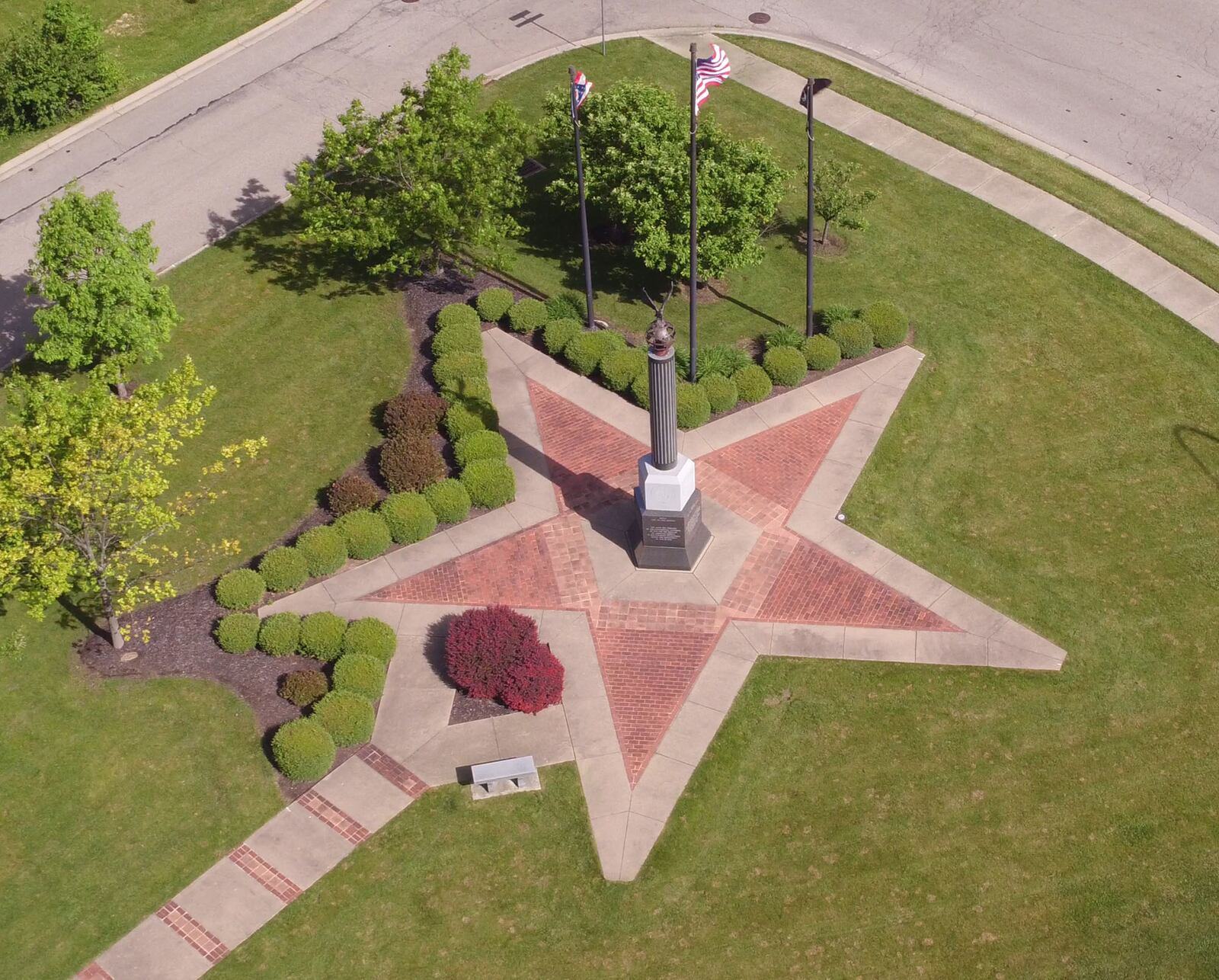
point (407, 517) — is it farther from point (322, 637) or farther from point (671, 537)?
point (671, 537)

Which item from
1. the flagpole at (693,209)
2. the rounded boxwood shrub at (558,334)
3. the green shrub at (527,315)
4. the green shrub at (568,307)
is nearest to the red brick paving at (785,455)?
the flagpole at (693,209)

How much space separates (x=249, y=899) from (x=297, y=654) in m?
5.32

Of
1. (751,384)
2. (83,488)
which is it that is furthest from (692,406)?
(83,488)

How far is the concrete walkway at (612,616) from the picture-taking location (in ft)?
74.0

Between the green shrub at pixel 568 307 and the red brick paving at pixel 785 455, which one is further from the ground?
the green shrub at pixel 568 307

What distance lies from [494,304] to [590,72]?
41.5 feet

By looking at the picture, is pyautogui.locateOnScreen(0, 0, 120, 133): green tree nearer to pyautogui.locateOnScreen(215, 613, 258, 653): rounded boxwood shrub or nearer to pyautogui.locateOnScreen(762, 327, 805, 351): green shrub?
pyautogui.locateOnScreen(215, 613, 258, 653): rounded boxwood shrub

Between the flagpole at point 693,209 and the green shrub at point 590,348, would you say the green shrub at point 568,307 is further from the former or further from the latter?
the flagpole at point 693,209

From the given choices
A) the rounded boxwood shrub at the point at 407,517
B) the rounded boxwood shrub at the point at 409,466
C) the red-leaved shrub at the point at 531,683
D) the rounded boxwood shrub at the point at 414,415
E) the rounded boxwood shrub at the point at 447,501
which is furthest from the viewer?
the rounded boxwood shrub at the point at 414,415

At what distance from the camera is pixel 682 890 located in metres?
21.9

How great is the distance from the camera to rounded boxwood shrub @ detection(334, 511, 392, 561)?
87.8 feet

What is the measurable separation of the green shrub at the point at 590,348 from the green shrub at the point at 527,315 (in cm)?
137

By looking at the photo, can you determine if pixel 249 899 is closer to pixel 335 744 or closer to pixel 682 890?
pixel 335 744

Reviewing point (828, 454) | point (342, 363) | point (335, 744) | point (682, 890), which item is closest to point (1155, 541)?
point (828, 454)
